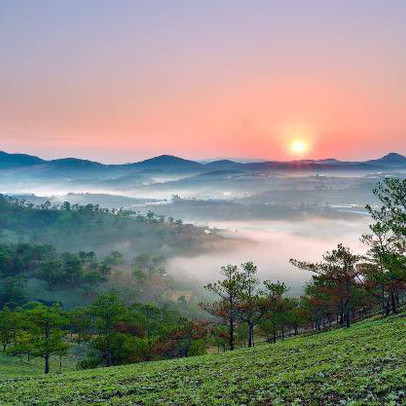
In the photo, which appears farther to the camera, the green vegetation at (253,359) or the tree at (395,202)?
the tree at (395,202)

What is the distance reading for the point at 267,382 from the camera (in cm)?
2400

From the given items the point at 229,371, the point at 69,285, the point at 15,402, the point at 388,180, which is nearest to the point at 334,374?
the point at 229,371

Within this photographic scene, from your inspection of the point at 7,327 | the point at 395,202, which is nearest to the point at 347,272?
the point at 395,202

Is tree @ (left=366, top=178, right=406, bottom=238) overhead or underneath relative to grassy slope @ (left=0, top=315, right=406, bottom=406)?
overhead

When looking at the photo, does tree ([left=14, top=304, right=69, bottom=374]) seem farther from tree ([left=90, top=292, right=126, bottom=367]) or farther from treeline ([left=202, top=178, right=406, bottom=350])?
treeline ([left=202, top=178, right=406, bottom=350])

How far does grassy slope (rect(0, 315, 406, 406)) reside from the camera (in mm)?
19438

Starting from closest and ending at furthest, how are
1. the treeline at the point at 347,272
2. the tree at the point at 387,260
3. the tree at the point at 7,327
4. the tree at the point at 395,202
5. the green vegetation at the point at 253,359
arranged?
the green vegetation at the point at 253,359 → the tree at the point at 395,202 → the treeline at the point at 347,272 → the tree at the point at 387,260 → the tree at the point at 7,327

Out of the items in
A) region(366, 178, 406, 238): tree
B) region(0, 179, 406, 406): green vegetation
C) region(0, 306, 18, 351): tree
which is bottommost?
region(0, 306, 18, 351): tree

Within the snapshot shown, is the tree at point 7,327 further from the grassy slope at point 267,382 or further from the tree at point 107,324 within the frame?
the grassy slope at point 267,382

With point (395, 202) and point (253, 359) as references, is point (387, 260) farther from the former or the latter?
point (253, 359)

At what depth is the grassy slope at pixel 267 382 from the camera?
63.8ft

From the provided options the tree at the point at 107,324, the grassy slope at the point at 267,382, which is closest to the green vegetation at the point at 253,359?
the grassy slope at the point at 267,382

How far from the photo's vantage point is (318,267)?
63.1 meters

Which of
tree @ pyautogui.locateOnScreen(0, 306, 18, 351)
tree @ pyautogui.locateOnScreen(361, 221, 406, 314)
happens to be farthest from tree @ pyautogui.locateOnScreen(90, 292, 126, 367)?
tree @ pyautogui.locateOnScreen(361, 221, 406, 314)
